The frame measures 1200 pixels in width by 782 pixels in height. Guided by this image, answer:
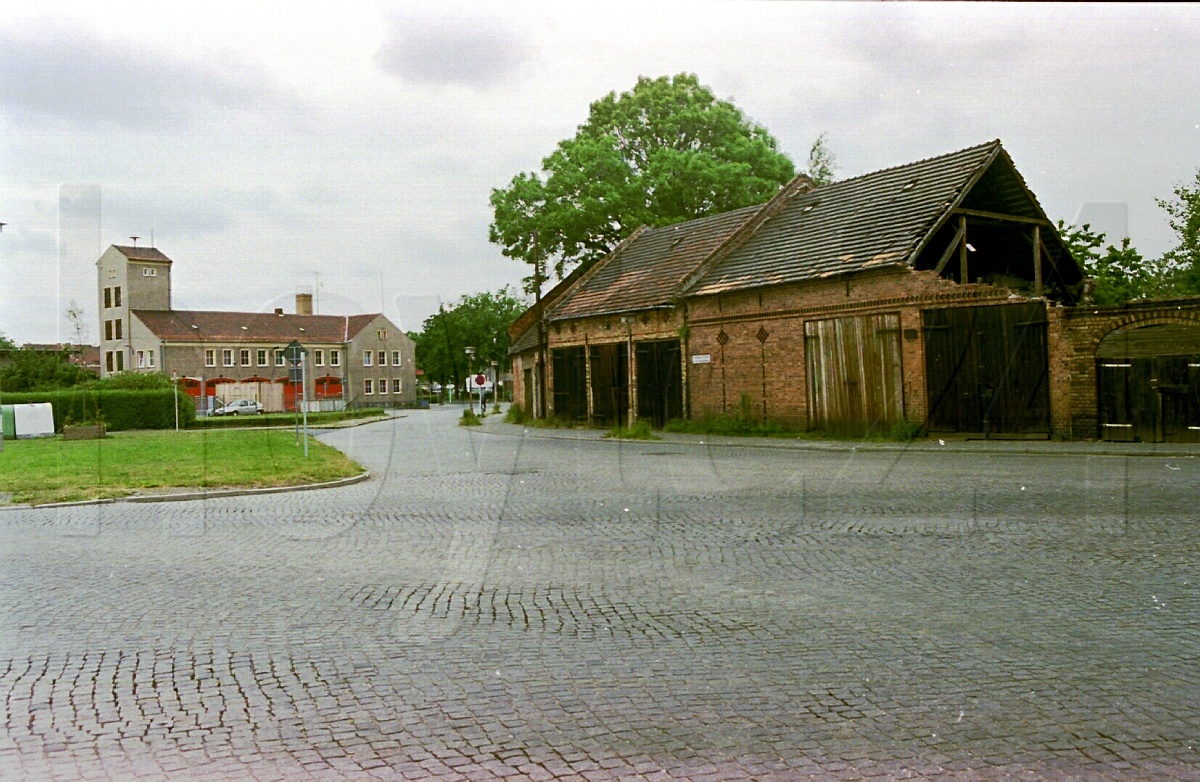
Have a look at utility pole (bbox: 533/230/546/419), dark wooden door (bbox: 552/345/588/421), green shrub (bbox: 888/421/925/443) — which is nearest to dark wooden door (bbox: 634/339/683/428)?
dark wooden door (bbox: 552/345/588/421)

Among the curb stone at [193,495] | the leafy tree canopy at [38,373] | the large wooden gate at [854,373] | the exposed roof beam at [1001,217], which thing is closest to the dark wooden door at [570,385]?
the large wooden gate at [854,373]

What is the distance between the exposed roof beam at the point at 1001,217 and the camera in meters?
26.0

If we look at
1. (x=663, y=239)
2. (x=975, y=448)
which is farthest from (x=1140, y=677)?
(x=663, y=239)

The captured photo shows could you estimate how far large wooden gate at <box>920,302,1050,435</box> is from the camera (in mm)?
22812

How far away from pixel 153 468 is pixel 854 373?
17.0m

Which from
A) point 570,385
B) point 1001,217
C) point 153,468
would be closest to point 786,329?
point 1001,217

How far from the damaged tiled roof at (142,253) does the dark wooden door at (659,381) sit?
185ft

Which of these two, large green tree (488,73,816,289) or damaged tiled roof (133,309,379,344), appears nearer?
large green tree (488,73,816,289)

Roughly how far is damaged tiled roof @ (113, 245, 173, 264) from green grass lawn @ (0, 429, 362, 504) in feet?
169

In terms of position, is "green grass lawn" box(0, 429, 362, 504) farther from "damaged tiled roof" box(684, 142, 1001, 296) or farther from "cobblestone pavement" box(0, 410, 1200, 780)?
"damaged tiled roof" box(684, 142, 1001, 296)

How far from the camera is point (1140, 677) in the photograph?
5.35 metres

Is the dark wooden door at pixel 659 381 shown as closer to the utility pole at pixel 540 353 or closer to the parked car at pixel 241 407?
the utility pole at pixel 540 353

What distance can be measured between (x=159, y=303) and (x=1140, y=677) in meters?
84.9

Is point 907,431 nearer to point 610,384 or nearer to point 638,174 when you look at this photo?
point 610,384
